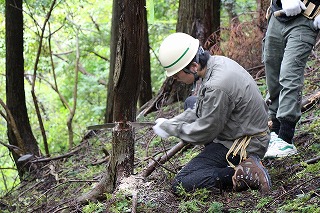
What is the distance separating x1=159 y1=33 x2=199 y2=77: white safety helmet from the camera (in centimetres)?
396

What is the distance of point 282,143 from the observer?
179 inches

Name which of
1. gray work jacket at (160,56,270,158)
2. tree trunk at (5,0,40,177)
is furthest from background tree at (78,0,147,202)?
tree trunk at (5,0,40,177)

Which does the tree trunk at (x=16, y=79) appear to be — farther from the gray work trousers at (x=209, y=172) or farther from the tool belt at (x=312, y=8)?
the tool belt at (x=312, y=8)

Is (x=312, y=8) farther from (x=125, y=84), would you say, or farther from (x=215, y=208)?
(x=215, y=208)

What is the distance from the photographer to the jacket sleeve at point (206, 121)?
3.85m

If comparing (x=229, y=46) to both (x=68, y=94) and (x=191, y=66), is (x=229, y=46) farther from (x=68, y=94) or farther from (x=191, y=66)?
(x=68, y=94)

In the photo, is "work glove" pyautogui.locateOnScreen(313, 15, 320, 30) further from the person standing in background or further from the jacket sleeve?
the jacket sleeve

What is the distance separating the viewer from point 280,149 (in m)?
4.54

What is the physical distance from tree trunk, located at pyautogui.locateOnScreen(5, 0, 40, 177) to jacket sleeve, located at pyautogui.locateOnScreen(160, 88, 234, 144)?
14.7 feet

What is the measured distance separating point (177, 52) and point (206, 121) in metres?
0.65

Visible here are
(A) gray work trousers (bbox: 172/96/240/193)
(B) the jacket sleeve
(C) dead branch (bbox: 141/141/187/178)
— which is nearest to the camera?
(B) the jacket sleeve

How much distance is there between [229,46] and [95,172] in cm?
349

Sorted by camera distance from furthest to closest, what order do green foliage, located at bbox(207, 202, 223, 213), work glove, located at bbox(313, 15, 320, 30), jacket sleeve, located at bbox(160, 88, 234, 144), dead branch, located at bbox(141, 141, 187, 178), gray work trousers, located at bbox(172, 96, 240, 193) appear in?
dead branch, located at bbox(141, 141, 187, 178) → work glove, located at bbox(313, 15, 320, 30) → gray work trousers, located at bbox(172, 96, 240, 193) → jacket sleeve, located at bbox(160, 88, 234, 144) → green foliage, located at bbox(207, 202, 223, 213)

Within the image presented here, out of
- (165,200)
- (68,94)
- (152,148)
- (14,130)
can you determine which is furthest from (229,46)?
(68,94)
